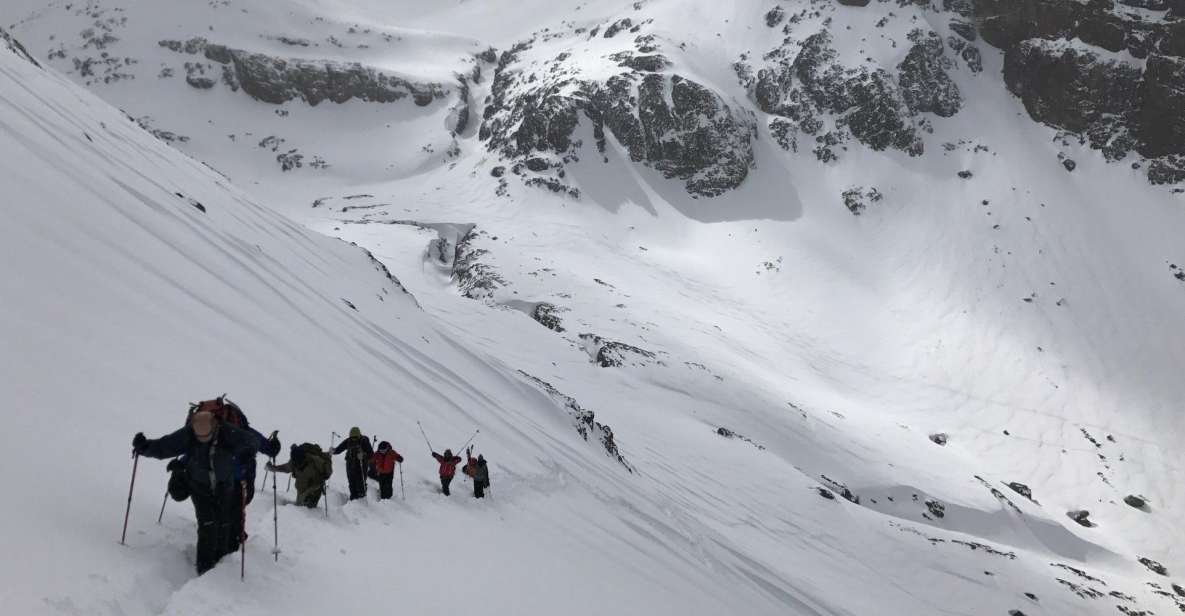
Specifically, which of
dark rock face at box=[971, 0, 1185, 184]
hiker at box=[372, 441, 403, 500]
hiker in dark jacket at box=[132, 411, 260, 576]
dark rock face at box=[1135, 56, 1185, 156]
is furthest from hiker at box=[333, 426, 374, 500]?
dark rock face at box=[1135, 56, 1185, 156]

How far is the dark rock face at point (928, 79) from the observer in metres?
80.1

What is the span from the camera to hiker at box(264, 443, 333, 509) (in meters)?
7.53

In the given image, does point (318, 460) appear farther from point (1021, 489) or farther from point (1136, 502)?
point (1136, 502)

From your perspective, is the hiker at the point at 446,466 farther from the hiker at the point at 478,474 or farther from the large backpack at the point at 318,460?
the large backpack at the point at 318,460

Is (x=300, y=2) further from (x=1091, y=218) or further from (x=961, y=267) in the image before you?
(x=1091, y=218)

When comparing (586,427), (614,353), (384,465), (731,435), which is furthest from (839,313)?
(384,465)

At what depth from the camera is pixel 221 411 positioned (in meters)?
5.41

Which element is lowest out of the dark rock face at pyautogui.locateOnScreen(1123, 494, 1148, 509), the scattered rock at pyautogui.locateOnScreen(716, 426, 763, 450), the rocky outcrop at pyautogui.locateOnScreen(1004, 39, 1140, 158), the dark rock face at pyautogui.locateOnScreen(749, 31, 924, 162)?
the scattered rock at pyautogui.locateOnScreen(716, 426, 763, 450)

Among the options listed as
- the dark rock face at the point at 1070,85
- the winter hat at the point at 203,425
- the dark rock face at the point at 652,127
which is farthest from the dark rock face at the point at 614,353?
the dark rock face at the point at 1070,85

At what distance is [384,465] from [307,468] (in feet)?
5.79

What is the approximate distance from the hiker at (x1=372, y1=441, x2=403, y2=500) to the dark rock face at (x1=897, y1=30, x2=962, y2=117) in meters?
85.6

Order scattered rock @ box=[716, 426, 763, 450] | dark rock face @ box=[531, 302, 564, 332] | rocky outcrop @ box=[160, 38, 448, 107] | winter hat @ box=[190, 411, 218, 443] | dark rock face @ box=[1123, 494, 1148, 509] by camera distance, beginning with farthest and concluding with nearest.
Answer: rocky outcrop @ box=[160, 38, 448, 107], dark rock face @ box=[531, 302, 564, 332], dark rock face @ box=[1123, 494, 1148, 509], scattered rock @ box=[716, 426, 763, 450], winter hat @ box=[190, 411, 218, 443]

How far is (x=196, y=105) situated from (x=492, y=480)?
4066 inches

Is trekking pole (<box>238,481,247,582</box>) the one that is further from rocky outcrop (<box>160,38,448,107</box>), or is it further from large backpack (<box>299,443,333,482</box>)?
rocky outcrop (<box>160,38,448,107</box>)
